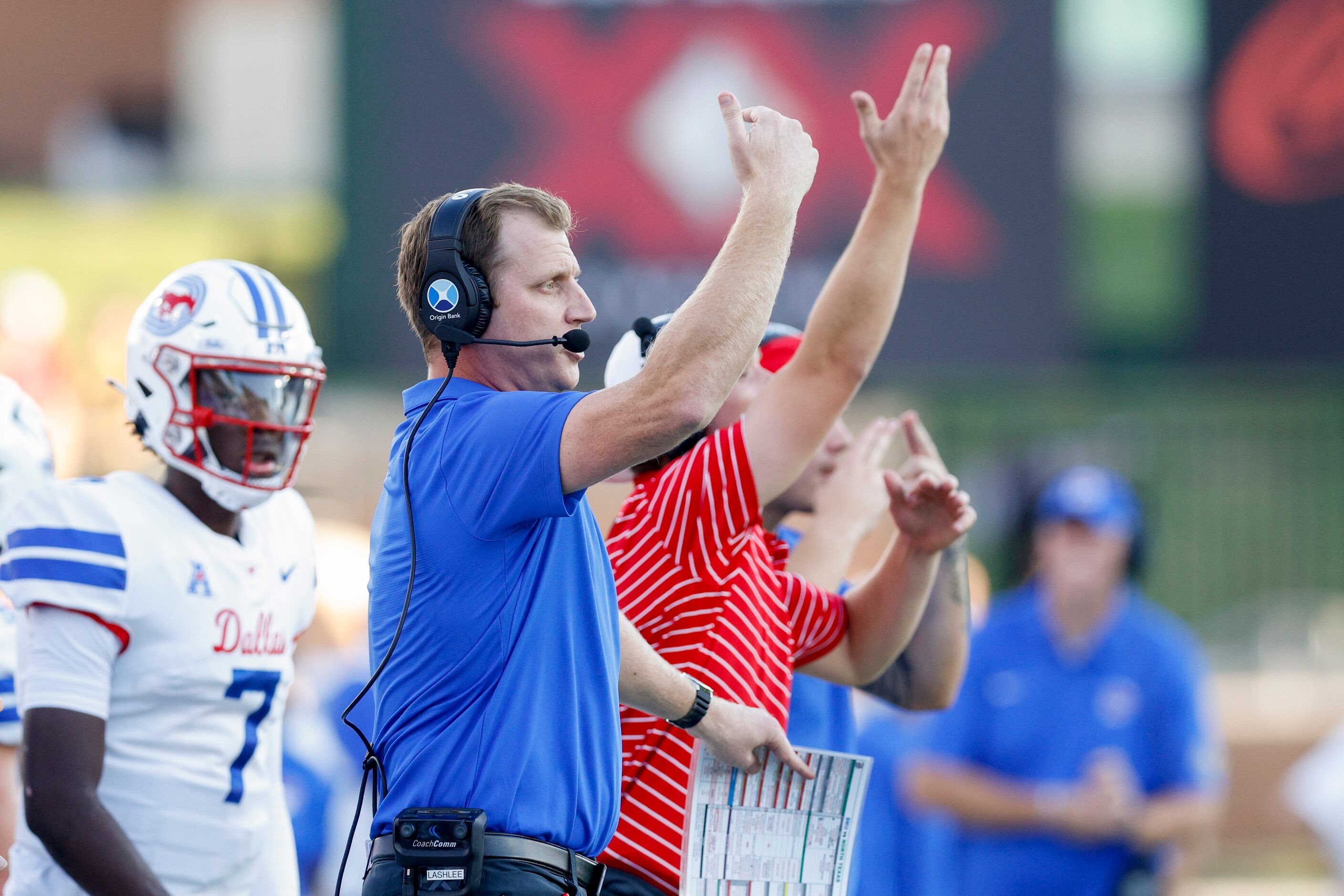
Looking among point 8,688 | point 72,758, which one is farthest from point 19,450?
point 72,758

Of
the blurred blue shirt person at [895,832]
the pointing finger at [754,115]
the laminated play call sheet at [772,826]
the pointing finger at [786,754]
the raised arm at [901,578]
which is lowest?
the blurred blue shirt person at [895,832]

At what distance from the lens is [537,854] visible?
259cm

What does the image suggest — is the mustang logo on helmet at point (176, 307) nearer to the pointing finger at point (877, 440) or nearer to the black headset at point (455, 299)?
the black headset at point (455, 299)

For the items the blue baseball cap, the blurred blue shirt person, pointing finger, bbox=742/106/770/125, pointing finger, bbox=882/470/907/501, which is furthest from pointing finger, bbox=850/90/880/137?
the blurred blue shirt person

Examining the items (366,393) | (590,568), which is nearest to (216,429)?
(590,568)

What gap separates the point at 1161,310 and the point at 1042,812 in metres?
8.35

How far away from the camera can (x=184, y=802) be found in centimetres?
310

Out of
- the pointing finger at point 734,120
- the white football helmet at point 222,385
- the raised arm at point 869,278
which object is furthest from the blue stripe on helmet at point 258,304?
the pointing finger at point 734,120

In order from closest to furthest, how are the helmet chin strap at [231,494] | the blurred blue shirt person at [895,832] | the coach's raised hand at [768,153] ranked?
the coach's raised hand at [768,153] → the helmet chin strap at [231,494] → the blurred blue shirt person at [895,832]

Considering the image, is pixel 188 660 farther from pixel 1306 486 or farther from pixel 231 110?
pixel 231 110

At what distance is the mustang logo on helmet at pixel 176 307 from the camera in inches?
130

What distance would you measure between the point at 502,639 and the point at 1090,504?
12.4 feet

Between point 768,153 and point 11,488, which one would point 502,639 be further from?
point 11,488

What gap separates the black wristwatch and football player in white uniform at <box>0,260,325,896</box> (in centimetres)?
88
